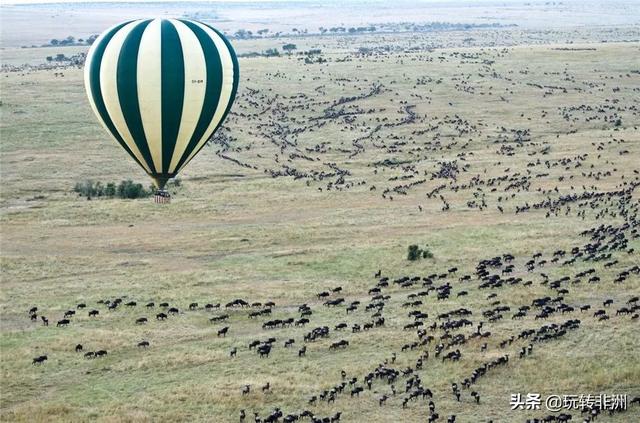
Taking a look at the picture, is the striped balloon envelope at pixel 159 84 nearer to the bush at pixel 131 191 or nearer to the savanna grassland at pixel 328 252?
the savanna grassland at pixel 328 252

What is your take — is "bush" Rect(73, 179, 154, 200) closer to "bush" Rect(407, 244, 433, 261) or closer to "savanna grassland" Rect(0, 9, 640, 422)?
"savanna grassland" Rect(0, 9, 640, 422)

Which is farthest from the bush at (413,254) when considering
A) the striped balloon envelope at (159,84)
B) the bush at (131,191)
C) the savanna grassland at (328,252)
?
the bush at (131,191)

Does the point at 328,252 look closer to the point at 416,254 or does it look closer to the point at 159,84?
the point at 416,254

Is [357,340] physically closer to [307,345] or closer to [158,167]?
[307,345]

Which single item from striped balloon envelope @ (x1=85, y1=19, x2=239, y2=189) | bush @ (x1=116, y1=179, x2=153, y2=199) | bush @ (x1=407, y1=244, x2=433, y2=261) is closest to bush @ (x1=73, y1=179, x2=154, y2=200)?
bush @ (x1=116, y1=179, x2=153, y2=199)

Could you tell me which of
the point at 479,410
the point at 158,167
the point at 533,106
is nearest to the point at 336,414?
the point at 479,410

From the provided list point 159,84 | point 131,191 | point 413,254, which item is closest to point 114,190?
point 131,191
